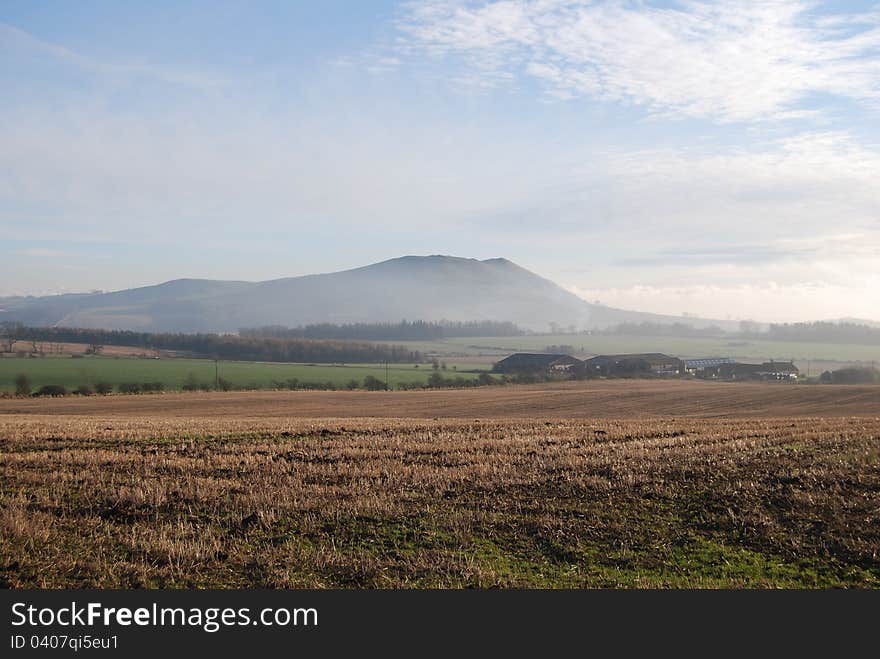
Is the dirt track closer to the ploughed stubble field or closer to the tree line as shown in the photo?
the ploughed stubble field

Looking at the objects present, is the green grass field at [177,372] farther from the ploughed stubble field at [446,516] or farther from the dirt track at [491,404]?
the ploughed stubble field at [446,516]

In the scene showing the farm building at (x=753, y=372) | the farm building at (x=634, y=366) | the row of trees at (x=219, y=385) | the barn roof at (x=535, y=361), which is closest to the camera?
the row of trees at (x=219, y=385)

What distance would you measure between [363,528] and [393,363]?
115238 mm

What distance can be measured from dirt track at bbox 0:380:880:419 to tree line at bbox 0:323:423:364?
167 feet

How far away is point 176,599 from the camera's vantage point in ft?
30.4

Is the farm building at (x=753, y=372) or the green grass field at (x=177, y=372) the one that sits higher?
the farm building at (x=753, y=372)

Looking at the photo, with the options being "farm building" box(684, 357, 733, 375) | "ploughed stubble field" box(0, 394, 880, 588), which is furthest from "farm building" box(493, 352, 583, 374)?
"ploughed stubble field" box(0, 394, 880, 588)

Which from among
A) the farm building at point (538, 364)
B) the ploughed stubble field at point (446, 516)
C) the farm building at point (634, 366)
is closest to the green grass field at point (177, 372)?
the farm building at point (538, 364)

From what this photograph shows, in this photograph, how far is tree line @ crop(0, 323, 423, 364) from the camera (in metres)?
127

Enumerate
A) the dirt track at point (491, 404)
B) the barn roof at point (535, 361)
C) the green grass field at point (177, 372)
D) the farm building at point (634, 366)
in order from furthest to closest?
1. the barn roof at point (535, 361)
2. the farm building at point (634, 366)
3. the green grass field at point (177, 372)
4. the dirt track at point (491, 404)

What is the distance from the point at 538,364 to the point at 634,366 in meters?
15.0

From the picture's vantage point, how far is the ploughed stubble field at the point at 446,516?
10.3 m

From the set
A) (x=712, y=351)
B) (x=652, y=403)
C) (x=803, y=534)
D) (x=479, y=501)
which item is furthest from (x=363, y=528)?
(x=712, y=351)

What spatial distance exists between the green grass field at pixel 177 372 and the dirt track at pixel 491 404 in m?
Answer: 12.1
